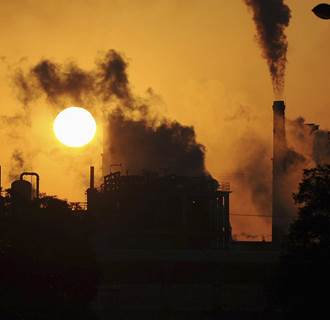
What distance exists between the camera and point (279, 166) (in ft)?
302

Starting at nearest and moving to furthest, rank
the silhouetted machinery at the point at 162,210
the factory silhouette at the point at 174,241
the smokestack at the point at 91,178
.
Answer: the factory silhouette at the point at 174,241, the silhouetted machinery at the point at 162,210, the smokestack at the point at 91,178

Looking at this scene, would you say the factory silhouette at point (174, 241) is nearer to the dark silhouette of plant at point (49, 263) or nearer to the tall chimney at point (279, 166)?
the tall chimney at point (279, 166)

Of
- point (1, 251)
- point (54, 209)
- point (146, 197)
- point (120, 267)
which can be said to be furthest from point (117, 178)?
point (1, 251)

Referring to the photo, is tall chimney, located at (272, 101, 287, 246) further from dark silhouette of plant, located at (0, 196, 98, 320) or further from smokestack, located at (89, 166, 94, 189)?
dark silhouette of plant, located at (0, 196, 98, 320)

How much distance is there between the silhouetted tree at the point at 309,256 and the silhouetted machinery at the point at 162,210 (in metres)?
56.3

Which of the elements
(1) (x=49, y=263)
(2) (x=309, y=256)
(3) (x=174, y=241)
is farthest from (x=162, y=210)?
(2) (x=309, y=256)

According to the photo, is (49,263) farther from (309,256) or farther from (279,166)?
(279,166)

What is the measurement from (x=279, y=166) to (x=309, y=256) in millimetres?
58861

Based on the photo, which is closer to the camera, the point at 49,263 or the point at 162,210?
the point at 49,263

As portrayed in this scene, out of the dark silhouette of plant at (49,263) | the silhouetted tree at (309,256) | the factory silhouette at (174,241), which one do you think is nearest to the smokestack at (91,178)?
the factory silhouette at (174,241)

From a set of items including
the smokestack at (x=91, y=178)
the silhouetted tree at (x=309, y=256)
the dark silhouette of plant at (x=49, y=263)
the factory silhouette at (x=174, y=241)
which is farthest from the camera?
the smokestack at (x=91, y=178)

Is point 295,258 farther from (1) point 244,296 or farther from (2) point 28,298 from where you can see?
(1) point 244,296

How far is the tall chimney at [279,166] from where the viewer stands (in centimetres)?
9094

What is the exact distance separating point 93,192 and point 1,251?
55442 millimetres
